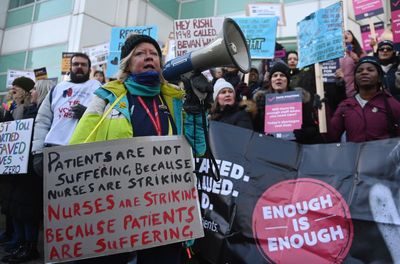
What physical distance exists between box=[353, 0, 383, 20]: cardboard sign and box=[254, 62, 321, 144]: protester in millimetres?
3177

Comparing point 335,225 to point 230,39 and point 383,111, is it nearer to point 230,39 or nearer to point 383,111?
point 383,111

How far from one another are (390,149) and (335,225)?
25.4 inches

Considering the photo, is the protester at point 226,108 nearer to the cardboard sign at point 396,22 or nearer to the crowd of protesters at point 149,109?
the crowd of protesters at point 149,109

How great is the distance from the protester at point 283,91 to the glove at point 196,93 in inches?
74.0

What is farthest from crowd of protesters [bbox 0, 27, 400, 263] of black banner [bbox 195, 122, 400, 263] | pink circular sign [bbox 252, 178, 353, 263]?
pink circular sign [bbox 252, 178, 353, 263]

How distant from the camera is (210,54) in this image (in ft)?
6.08

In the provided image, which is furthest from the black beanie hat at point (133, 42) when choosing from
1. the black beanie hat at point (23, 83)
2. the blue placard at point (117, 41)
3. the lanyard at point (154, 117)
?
the blue placard at point (117, 41)

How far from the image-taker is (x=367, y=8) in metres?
6.32

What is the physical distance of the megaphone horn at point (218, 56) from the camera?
1846 millimetres

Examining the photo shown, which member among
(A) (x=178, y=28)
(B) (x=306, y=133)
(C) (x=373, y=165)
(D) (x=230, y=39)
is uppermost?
(A) (x=178, y=28)

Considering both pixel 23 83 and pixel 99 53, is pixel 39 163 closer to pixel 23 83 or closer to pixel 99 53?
pixel 23 83

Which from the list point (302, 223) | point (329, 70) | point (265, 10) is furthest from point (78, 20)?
point (302, 223)

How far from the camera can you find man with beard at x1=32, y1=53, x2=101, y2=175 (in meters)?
3.17

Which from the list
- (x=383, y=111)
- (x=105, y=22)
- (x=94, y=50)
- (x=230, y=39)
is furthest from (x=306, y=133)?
(x=105, y=22)
